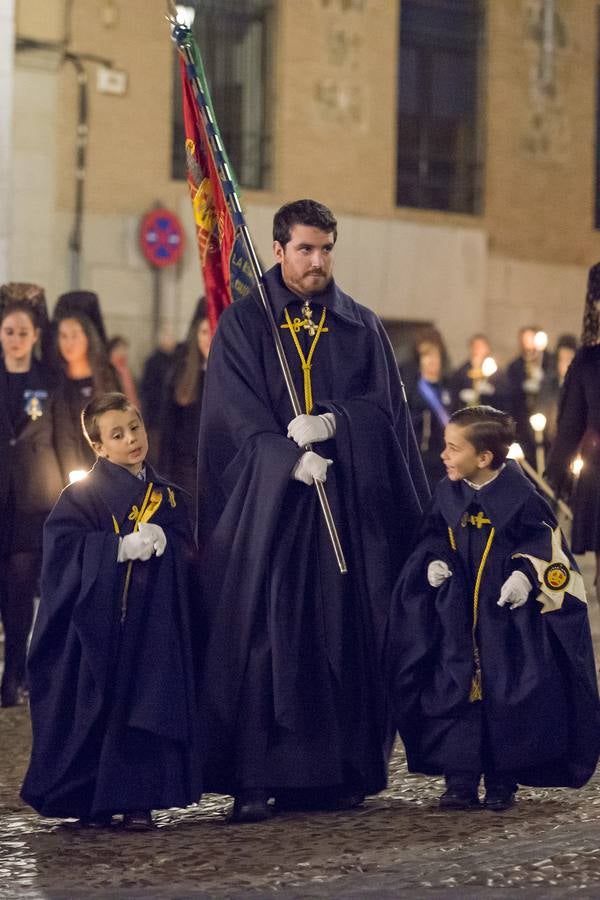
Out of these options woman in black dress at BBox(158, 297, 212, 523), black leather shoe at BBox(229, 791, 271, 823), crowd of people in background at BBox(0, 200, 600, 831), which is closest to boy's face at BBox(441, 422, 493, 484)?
crowd of people in background at BBox(0, 200, 600, 831)

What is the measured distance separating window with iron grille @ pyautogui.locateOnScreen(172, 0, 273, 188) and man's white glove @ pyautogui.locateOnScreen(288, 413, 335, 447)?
1508 cm

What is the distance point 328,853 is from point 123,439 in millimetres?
1480

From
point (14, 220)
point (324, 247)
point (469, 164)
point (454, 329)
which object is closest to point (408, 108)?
point (469, 164)

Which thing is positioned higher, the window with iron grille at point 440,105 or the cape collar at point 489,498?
the window with iron grille at point 440,105

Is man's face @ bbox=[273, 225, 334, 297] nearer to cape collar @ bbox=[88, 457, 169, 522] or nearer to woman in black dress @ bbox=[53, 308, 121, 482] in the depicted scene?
cape collar @ bbox=[88, 457, 169, 522]

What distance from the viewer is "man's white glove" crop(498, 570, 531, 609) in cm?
600

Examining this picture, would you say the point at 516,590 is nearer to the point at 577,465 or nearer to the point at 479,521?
the point at 479,521

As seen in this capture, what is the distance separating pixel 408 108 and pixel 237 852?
17627mm

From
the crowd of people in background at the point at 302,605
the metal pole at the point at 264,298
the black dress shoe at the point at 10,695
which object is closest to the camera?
the crowd of people in background at the point at 302,605

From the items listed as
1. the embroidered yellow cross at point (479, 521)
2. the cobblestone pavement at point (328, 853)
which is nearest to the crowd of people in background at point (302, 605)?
the embroidered yellow cross at point (479, 521)

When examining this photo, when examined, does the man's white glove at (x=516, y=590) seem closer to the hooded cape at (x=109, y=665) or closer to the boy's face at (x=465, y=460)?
the boy's face at (x=465, y=460)

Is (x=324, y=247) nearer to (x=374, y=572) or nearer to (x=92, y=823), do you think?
(x=374, y=572)

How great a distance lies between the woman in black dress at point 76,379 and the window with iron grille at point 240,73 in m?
12.0

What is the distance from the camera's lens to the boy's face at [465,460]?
6266 millimetres
